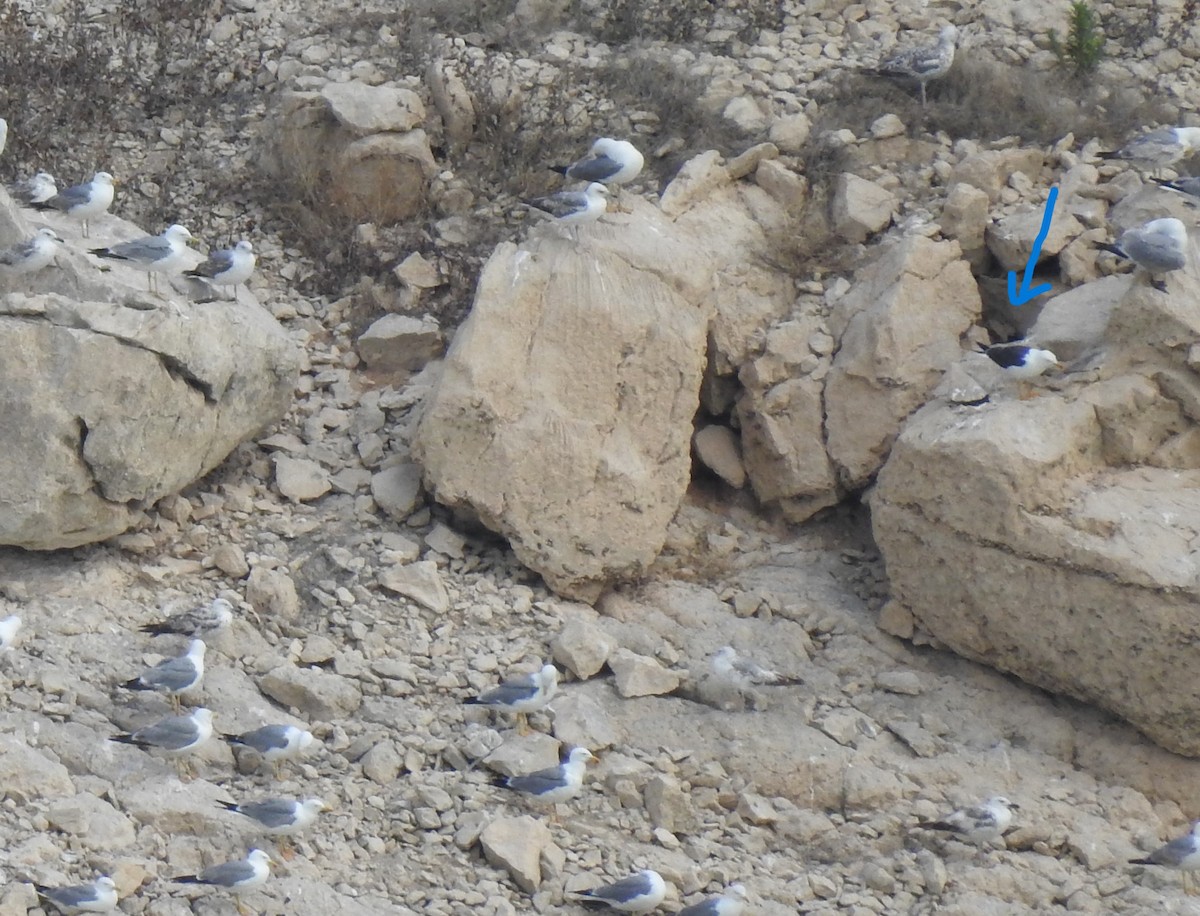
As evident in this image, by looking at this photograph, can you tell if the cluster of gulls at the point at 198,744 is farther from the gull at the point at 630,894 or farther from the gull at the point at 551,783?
the gull at the point at 630,894

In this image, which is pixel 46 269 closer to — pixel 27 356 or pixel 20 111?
pixel 27 356

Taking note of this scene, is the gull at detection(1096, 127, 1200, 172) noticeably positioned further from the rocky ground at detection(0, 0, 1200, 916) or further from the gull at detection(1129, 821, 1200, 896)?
the gull at detection(1129, 821, 1200, 896)

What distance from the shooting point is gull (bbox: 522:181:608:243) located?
11.0 metres

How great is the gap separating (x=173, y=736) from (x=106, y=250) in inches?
134

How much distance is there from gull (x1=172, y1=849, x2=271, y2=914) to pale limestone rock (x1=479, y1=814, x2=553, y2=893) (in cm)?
116

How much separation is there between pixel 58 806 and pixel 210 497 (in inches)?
117

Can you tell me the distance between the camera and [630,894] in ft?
27.0

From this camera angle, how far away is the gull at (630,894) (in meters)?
8.23

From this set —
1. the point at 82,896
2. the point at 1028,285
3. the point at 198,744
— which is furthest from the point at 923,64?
the point at 82,896

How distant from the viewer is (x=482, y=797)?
29.1ft

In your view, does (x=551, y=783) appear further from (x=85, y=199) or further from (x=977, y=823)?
(x=85, y=199)

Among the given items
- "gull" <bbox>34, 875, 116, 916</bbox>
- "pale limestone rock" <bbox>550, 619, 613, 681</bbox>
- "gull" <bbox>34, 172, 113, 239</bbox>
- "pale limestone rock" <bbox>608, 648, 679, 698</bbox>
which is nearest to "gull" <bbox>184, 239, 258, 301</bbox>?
"gull" <bbox>34, 172, 113, 239</bbox>

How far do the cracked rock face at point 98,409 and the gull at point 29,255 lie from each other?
375 mm

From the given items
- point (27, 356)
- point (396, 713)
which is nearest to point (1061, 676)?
point (396, 713)
